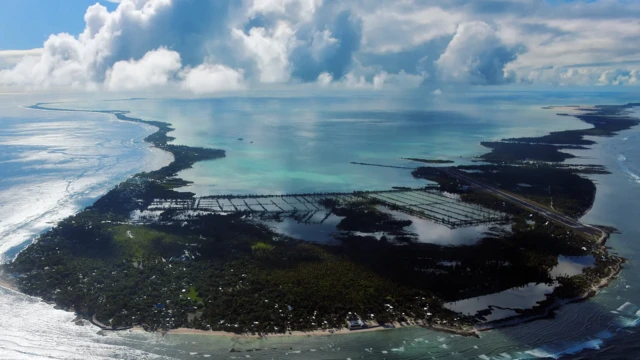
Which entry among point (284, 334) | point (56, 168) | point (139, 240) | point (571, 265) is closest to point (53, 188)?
point (56, 168)

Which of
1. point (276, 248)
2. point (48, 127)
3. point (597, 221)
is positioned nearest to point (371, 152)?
point (597, 221)

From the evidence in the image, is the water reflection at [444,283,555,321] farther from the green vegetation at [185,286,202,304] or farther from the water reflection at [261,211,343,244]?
the green vegetation at [185,286,202,304]

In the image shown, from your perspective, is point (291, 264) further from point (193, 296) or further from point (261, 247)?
point (193, 296)

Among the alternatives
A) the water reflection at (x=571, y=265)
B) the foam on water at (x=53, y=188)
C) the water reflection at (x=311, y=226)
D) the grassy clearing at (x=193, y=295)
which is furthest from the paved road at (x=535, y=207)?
the foam on water at (x=53, y=188)

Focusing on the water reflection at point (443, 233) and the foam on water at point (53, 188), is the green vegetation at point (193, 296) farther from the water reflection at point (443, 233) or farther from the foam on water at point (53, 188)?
the water reflection at point (443, 233)

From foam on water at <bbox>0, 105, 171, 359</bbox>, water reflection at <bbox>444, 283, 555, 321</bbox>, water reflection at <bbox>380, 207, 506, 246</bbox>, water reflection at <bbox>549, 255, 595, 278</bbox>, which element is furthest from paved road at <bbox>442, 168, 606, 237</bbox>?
foam on water at <bbox>0, 105, 171, 359</bbox>

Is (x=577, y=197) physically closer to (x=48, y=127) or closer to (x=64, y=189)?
(x=64, y=189)
